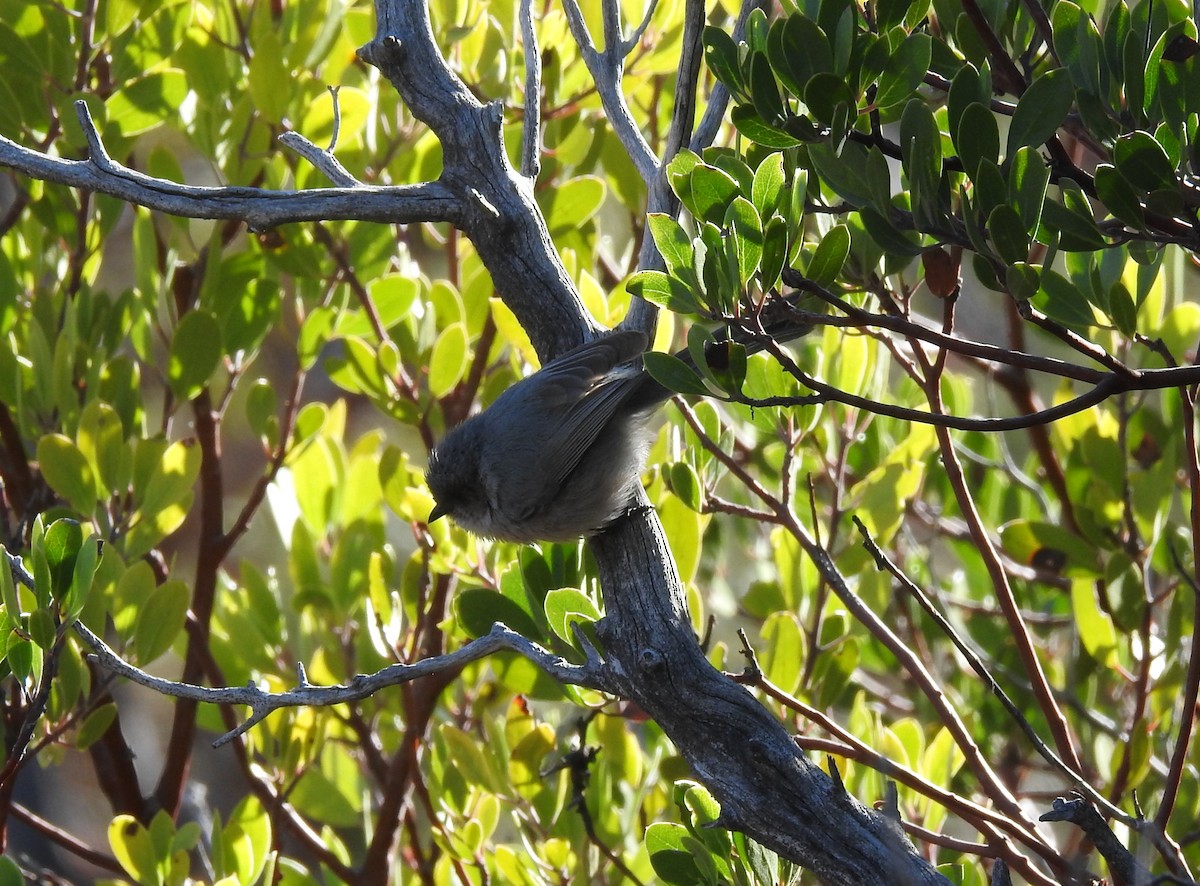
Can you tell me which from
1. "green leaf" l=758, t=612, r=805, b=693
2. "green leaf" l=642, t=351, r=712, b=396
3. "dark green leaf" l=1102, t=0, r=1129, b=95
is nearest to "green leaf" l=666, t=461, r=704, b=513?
"green leaf" l=758, t=612, r=805, b=693

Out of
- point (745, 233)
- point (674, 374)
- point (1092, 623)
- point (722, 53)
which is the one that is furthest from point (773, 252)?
point (1092, 623)

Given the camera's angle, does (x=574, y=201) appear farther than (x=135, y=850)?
Yes

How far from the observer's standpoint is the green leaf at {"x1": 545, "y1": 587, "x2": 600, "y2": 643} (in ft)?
6.93

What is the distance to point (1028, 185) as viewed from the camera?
1.51 metres

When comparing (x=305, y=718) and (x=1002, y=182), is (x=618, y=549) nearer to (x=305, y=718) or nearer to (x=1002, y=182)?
(x=305, y=718)

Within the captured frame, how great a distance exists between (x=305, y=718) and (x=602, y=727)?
2.39 ft

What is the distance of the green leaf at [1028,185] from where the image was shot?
4.88 ft

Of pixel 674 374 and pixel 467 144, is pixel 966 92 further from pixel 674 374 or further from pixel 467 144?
pixel 467 144

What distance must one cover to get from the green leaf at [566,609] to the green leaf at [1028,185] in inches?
40.3

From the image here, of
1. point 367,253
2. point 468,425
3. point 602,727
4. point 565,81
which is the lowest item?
point 602,727

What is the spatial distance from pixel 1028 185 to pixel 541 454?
1.93 m

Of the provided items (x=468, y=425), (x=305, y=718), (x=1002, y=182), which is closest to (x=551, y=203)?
(x=468, y=425)

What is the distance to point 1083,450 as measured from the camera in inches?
113

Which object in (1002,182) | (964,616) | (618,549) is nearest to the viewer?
(1002,182)
